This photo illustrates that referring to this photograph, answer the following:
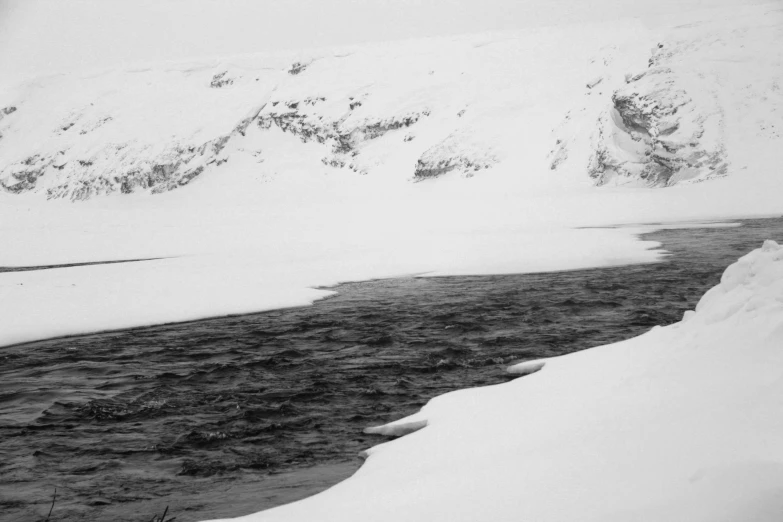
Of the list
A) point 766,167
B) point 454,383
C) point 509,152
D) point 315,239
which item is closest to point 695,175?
point 766,167

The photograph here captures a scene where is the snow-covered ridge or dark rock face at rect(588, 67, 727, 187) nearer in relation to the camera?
dark rock face at rect(588, 67, 727, 187)

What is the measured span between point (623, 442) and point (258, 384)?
195 inches

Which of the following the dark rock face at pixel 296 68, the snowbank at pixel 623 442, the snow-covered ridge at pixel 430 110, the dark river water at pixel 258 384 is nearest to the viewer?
the snowbank at pixel 623 442

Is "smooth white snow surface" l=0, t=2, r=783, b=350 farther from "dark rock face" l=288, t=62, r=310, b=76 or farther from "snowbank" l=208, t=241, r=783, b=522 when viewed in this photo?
"snowbank" l=208, t=241, r=783, b=522

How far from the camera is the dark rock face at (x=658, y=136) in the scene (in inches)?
1425

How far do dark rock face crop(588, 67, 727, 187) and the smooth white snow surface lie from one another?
4.8 inches

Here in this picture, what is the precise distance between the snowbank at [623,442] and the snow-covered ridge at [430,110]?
108ft

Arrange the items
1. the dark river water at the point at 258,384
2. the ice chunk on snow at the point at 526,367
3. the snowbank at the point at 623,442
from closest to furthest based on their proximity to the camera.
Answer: the snowbank at the point at 623,442 < the dark river water at the point at 258,384 < the ice chunk on snow at the point at 526,367

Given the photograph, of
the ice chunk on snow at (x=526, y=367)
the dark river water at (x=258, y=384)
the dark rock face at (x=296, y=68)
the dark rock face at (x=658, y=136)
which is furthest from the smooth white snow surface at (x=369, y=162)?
the ice chunk on snow at (x=526, y=367)

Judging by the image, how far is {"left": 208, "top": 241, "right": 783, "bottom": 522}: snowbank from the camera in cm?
355

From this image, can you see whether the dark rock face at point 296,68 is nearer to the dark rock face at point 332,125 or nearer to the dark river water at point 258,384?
the dark rock face at point 332,125

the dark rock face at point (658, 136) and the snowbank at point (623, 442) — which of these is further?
the dark rock face at point (658, 136)

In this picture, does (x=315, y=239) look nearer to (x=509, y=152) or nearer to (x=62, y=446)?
(x=62, y=446)

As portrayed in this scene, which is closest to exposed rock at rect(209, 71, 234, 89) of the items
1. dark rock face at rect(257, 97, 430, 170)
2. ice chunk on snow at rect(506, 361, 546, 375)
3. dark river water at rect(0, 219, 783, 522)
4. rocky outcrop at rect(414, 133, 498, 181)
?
dark rock face at rect(257, 97, 430, 170)
